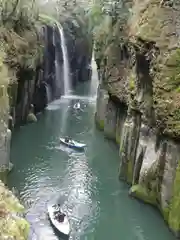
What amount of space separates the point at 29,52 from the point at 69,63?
2213 centimetres

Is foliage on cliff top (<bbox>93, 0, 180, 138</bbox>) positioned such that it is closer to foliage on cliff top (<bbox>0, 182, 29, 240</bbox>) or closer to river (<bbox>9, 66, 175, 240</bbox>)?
river (<bbox>9, 66, 175, 240</bbox>)

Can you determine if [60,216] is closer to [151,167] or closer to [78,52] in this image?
[151,167]

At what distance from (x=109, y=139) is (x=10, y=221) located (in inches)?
1069

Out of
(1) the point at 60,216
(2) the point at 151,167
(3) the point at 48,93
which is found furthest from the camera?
(3) the point at 48,93

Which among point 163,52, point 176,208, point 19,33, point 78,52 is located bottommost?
point 176,208

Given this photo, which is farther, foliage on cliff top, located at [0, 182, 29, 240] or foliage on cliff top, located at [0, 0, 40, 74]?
foliage on cliff top, located at [0, 0, 40, 74]

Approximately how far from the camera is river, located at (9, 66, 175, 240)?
20.5 m

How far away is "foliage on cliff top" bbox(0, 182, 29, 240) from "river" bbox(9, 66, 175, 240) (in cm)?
1066

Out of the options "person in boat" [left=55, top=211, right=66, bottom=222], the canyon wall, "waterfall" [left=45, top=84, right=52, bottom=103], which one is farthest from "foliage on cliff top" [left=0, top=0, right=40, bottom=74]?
"person in boat" [left=55, top=211, right=66, bottom=222]

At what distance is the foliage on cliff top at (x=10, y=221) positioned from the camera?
7.13 meters

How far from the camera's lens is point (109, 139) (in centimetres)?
3450

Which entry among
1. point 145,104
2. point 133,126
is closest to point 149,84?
point 145,104

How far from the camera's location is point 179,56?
21.1 meters

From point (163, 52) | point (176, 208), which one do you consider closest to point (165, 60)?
point (163, 52)
